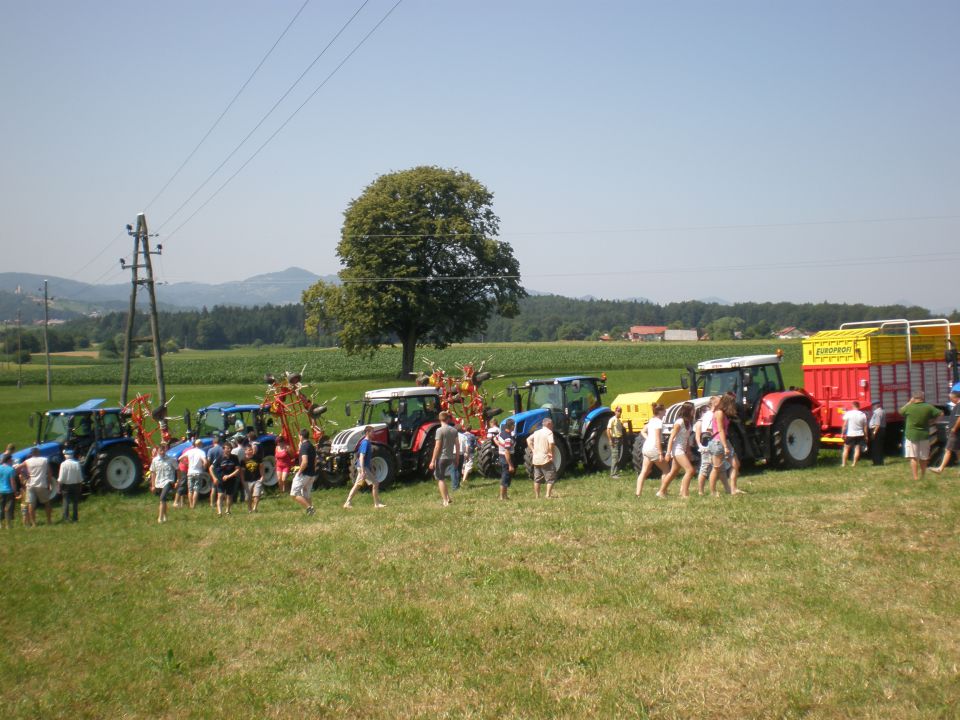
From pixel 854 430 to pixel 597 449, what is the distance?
4.82m

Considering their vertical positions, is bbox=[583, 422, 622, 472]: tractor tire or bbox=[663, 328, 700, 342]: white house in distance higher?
bbox=[663, 328, 700, 342]: white house in distance

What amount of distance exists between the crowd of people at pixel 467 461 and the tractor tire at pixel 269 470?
0.55 metres

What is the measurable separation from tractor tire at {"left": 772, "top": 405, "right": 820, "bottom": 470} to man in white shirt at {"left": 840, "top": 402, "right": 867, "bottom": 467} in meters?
0.51

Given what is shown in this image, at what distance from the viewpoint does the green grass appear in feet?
23.4

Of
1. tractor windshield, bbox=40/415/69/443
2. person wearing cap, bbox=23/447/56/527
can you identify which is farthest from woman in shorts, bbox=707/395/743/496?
tractor windshield, bbox=40/415/69/443

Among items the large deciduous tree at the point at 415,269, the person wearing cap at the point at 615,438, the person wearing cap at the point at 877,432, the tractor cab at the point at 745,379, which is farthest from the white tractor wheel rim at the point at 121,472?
the large deciduous tree at the point at 415,269

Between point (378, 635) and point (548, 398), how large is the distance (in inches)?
435

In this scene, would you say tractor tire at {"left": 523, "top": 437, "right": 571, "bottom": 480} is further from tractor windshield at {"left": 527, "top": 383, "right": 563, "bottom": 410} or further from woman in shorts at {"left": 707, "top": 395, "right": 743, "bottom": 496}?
woman in shorts at {"left": 707, "top": 395, "right": 743, "bottom": 496}

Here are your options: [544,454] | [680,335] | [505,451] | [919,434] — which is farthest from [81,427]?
[680,335]

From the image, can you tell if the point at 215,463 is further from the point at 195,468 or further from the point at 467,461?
the point at 467,461

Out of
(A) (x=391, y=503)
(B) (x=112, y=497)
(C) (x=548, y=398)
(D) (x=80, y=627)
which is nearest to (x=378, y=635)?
(D) (x=80, y=627)

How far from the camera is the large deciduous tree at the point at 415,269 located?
4631 centimetres

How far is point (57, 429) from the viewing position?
20766 millimetres

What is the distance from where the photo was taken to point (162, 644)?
29.2ft
